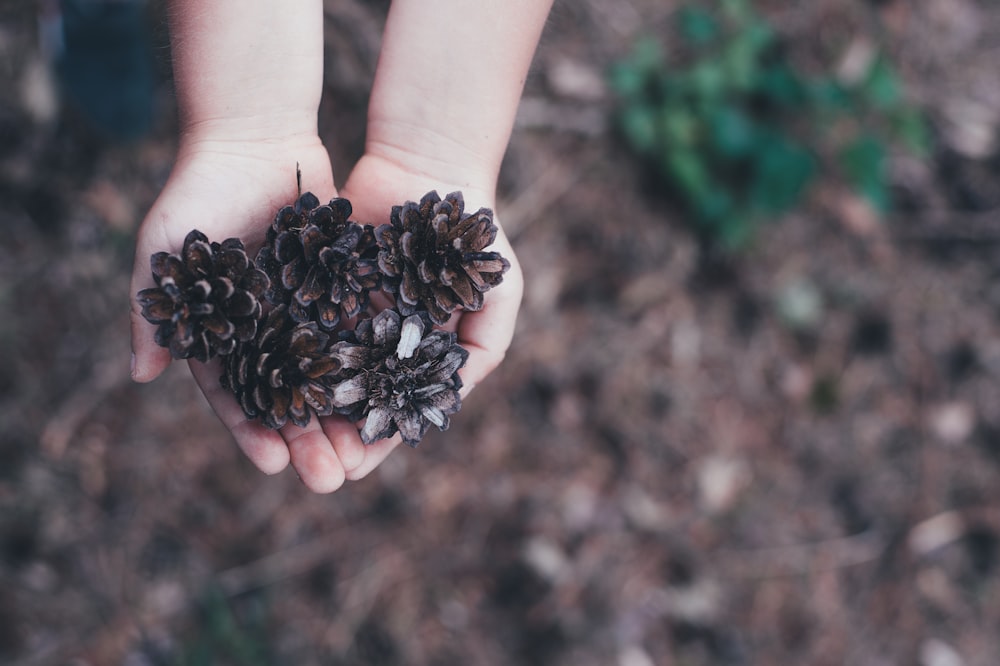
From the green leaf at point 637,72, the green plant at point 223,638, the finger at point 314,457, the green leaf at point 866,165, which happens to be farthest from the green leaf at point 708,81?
the green plant at point 223,638

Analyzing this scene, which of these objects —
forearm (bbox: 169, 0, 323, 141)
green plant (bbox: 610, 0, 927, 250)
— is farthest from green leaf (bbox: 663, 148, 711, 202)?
forearm (bbox: 169, 0, 323, 141)

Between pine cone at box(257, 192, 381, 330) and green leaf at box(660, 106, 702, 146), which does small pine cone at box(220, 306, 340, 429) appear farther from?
green leaf at box(660, 106, 702, 146)

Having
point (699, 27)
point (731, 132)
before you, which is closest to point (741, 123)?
point (731, 132)

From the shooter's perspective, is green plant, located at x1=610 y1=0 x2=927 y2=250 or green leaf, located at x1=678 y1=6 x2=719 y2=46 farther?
green leaf, located at x1=678 y1=6 x2=719 y2=46

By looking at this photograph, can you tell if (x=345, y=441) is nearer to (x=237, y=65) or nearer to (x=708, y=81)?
(x=237, y=65)

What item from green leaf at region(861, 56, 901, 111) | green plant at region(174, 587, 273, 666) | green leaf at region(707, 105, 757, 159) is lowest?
green plant at region(174, 587, 273, 666)

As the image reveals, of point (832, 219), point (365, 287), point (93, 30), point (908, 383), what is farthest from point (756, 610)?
point (93, 30)

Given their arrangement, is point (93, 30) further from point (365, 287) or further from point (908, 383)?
point (908, 383)

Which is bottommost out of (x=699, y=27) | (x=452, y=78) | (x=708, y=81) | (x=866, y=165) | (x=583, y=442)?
(x=583, y=442)
